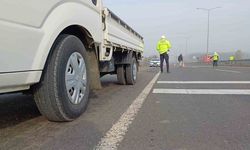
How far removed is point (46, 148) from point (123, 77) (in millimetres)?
5914

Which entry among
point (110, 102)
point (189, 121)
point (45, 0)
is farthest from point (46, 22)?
point (110, 102)

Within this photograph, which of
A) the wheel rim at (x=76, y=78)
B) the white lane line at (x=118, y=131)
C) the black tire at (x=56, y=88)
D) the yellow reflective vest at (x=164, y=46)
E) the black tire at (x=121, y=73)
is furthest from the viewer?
the yellow reflective vest at (x=164, y=46)

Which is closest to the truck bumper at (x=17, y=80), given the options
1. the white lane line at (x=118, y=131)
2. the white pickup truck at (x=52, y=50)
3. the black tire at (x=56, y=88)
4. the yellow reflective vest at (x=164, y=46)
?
the white pickup truck at (x=52, y=50)

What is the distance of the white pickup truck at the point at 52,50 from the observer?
9.94 feet

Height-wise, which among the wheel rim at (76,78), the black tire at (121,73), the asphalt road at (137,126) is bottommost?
the asphalt road at (137,126)

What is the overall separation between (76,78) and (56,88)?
1.84 ft

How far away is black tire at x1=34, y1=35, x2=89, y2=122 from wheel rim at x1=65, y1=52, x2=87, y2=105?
0.32 feet

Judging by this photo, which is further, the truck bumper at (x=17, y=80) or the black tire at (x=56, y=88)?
the black tire at (x=56, y=88)

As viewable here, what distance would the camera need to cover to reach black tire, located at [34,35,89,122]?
3.71 meters

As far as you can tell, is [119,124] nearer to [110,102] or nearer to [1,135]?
[1,135]

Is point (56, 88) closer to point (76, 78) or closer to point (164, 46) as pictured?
point (76, 78)

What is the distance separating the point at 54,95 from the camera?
146 inches

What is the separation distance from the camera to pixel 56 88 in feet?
12.2

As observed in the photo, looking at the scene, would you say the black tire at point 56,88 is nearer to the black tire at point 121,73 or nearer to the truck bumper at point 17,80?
the truck bumper at point 17,80
